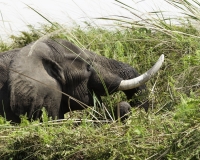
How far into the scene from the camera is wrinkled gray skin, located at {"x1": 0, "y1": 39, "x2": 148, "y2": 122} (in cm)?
582

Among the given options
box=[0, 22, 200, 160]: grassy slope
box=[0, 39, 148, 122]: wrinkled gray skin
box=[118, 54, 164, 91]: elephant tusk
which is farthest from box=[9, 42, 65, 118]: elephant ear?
box=[0, 22, 200, 160]: grassy slope

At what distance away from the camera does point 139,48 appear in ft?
24.5

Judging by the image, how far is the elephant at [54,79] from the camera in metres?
5.82

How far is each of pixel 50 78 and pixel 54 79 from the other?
→ 53mm

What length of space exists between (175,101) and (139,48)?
2148 mm

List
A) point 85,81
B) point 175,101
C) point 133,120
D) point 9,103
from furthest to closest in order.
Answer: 1. point 85,81
2. point 9,103
3. point 175,101
4. point 133,120

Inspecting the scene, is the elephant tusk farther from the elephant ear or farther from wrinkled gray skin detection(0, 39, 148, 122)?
the elephant ear

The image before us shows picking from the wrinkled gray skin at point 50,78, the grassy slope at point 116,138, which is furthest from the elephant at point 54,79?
the grassy slope at point 116,138

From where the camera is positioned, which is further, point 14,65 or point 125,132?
point 14,65

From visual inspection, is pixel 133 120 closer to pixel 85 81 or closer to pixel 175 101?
pixel 175 101

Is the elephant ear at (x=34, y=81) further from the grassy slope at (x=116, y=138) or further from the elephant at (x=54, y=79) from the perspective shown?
the grassy slope at (x=116, y=138)

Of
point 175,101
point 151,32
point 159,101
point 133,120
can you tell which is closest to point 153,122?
point 133,120

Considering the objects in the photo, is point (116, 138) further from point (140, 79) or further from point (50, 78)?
point (140, 79)

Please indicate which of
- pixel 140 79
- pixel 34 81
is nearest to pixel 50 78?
pixel 34 81
